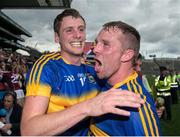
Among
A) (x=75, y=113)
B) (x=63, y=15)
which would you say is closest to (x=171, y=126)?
(x=63, y=15)

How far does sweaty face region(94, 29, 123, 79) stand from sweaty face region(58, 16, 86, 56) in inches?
25.4

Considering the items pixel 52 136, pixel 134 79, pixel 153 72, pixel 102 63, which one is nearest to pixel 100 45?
pixel 102 63

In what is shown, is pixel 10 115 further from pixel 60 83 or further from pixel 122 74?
pixel 122 74

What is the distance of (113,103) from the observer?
83.6 inches

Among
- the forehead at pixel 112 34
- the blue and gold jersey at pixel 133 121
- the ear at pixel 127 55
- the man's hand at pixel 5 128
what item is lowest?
the man's hand at pixel 5 128

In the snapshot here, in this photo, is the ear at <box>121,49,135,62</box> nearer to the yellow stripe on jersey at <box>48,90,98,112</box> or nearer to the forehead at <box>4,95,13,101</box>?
the yellow stripe on jersey at <box>48,90,98,112</box>

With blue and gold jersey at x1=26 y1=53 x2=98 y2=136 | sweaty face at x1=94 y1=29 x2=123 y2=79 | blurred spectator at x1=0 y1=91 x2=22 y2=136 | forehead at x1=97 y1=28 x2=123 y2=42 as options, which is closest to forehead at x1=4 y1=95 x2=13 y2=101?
blurred spectator at x1=0 y1=91 x2=22 y2=136

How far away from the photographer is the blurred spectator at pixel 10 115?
705 cm

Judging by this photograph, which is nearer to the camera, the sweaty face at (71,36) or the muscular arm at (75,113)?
the muscular arm at (75,113)

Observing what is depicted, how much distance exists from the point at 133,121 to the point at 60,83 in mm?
976

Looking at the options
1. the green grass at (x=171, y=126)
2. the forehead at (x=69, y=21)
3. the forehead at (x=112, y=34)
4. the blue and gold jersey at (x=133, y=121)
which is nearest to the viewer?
the blue and gold jersey at (x=133, y=121)

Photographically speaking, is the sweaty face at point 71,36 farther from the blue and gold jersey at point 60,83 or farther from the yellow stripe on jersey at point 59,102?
the yellow stripe on jersey at point 59,102

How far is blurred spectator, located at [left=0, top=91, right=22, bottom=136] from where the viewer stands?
278 inches

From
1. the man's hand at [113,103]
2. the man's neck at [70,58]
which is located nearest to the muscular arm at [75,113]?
the man's hand at [113,103]
